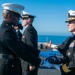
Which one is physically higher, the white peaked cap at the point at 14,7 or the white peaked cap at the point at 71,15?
the white peaked cap at the point at 14,7

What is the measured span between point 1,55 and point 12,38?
33 cm

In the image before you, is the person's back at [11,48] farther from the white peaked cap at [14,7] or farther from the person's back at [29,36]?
the person's back at [29,36]

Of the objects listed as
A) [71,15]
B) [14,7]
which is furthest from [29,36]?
[14,7]

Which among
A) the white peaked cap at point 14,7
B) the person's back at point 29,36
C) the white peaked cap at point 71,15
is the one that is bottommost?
the person's back at point 29,36

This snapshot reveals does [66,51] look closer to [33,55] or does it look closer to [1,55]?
[33,55]

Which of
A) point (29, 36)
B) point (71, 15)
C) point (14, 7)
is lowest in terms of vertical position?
point (29, 36)

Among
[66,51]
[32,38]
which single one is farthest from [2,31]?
[32,38]

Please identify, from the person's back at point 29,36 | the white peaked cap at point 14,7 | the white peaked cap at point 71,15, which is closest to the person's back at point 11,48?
the white peaked cap at point 14,7

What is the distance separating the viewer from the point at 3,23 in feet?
14.6

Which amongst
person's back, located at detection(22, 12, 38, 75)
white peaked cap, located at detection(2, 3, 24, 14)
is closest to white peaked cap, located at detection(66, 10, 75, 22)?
white peaked cap, located at detection(2, 3, 24, 14)

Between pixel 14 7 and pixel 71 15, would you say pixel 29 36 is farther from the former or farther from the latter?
pixel 14 7

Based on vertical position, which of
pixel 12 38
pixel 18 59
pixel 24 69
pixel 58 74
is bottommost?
pixel 58 74

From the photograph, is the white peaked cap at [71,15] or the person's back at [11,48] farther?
the white peaked cap at [71,15]

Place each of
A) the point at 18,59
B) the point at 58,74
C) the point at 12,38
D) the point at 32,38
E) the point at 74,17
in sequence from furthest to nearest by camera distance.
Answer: the point at 58,74 < the point at 32,38 < the point at 74,17 < the point at 18,59 < the point at 12,38
